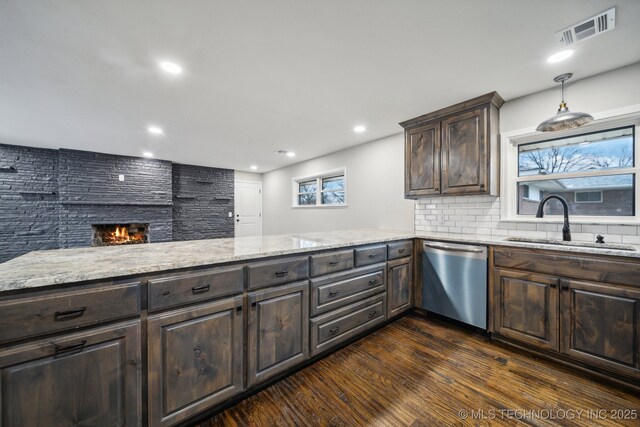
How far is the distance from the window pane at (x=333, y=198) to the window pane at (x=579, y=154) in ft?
9.23

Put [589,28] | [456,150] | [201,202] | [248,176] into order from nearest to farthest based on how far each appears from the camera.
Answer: [589,28] < [456,150] < [201,202] < [248,176]

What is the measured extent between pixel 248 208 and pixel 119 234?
3.00 metres

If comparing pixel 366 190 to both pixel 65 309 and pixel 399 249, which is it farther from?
pixel 65 309

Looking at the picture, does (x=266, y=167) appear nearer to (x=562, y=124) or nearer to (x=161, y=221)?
(x=161, y=221)

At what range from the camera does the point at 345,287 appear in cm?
216

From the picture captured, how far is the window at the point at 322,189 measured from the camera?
16.1 ft

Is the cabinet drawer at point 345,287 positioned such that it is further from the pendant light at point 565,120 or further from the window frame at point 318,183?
the window frame at point 318,183

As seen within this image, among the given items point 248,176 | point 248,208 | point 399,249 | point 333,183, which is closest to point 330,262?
point 399,249

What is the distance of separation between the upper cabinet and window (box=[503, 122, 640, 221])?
0.29 m

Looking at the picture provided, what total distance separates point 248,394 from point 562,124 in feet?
10.2

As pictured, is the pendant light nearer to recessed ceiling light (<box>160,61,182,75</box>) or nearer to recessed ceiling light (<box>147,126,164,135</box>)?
recessed ceiling light (<box>160,61,182,75</box>)

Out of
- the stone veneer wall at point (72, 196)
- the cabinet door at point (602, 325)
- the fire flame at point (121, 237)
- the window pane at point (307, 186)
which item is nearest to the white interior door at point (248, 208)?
the stone veneer wall at point (72, 196)

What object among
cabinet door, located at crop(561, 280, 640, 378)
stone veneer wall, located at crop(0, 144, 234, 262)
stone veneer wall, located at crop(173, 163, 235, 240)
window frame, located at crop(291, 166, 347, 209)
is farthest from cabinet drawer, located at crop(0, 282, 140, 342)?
stone veneer wall, located at crop(173, 163, 235, 240)

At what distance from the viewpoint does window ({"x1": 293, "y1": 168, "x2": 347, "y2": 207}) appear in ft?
16.1
